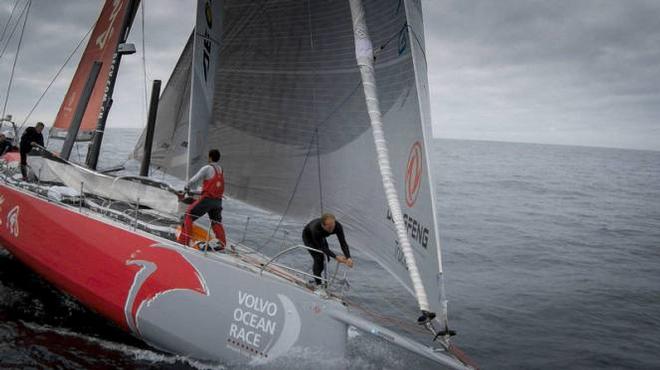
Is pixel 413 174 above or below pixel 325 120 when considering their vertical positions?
below

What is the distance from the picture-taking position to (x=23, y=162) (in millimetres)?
9031

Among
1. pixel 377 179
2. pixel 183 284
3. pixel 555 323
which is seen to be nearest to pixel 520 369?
pixel 555 323

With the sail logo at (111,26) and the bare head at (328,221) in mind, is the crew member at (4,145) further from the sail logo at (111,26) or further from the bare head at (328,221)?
the bare head at (328,221)

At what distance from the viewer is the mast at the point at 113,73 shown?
9.51m

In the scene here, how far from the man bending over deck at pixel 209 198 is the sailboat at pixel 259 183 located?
255 mm

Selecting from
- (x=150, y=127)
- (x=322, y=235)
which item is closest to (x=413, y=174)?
(x=322, y=235)

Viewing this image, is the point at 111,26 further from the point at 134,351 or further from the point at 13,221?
the point at 134,351

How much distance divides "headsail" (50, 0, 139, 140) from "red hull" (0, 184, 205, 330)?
2.25m

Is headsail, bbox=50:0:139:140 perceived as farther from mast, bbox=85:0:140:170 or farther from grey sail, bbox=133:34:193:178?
grey sail, bbox=133:34:193:178

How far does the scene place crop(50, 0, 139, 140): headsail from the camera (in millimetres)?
9562

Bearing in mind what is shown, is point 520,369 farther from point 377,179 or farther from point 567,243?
point 567,243

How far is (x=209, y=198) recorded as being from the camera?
6.75 metres

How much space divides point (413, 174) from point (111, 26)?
7486 mm

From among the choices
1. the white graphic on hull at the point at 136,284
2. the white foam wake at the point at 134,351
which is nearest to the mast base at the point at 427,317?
the white foam wake at the point at 134,351
